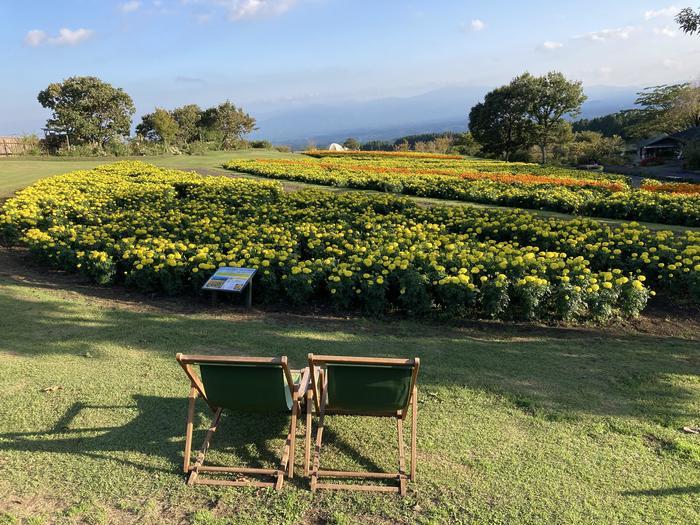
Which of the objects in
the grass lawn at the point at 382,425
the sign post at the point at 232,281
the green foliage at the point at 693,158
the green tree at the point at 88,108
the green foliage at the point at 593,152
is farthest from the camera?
the green foliage at the point at 593,152

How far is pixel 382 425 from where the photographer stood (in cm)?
358

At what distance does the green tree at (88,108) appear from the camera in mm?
37938

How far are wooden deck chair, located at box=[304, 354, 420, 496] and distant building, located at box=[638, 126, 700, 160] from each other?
51142 mm

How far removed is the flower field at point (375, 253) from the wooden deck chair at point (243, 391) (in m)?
2.89

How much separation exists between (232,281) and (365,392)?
316 cm

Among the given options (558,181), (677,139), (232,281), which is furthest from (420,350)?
(677,139)

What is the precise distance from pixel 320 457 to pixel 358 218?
636 centimetres

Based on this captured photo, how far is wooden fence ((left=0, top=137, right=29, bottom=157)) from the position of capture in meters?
33.4

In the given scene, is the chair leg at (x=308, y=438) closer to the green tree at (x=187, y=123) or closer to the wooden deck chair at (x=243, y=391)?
the wooden deck chair at (x=243, y=391)

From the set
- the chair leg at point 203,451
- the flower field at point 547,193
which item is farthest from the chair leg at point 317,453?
the flower field at point 547,193

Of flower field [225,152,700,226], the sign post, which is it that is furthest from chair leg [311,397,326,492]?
flower field [225,152,700,226]

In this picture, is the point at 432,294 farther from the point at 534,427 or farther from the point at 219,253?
the point at 219,253

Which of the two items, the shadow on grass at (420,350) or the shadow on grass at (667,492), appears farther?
the shadow on grass at (420,350)

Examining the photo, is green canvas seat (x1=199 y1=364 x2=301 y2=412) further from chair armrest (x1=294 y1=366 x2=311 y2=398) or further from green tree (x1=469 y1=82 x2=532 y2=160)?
green tree (x1=469 y1=82 x2=532 y2=160)
